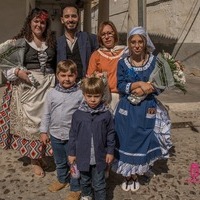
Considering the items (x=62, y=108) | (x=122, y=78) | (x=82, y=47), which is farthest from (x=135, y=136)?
(x=82, y=47)

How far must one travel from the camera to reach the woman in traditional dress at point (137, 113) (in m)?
3.03

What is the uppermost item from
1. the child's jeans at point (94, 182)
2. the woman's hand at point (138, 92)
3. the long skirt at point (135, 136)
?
the woman's hand at point (138, 92)

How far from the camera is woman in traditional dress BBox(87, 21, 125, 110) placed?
10.3 feet

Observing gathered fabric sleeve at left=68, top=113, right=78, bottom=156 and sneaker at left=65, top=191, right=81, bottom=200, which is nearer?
gathered fabric sleeve at left=68, top=113, right=78, bottom=156

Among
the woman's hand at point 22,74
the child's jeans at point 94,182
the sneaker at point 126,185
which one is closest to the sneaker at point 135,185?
the sneaker at point 126,185

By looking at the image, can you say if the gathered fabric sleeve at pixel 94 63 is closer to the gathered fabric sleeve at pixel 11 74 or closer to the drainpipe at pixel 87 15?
the gathered fabric sleeve at pixel 11 74

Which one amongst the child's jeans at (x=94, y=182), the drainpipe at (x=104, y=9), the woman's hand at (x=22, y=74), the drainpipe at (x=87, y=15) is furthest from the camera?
the drainpipe at (x=87, y=15)

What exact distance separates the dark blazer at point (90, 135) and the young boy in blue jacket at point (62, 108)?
0.72ft

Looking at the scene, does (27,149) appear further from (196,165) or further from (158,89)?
(196,165)

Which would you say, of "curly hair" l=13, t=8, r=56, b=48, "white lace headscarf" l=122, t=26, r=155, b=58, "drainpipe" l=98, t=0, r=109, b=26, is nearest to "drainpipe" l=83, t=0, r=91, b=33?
"drainpipe" l=98, t=0, r=109, b=26

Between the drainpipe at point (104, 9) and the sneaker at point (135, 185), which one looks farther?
the drainpipe at point (104, 9)

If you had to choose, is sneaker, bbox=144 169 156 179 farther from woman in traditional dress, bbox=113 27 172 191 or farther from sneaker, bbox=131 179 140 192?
woman in traditional dress, bbox=113 27 172 191

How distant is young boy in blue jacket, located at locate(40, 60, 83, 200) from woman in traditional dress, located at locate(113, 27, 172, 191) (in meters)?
0.43

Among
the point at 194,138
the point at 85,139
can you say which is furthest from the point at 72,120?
the point at 194,138
